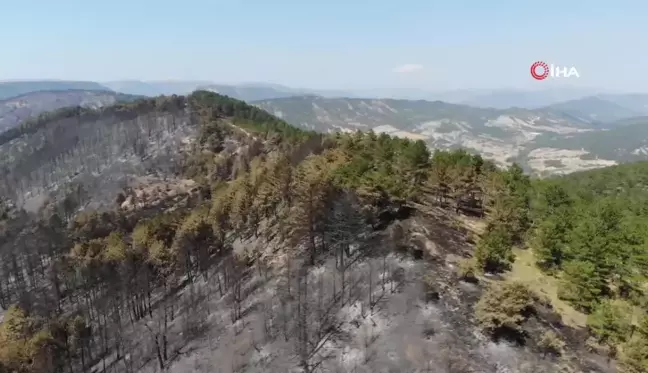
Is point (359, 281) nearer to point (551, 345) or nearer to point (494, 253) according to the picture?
point (494, 253)

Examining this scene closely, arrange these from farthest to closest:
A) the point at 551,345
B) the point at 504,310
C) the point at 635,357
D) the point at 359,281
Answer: the point at 359,281 < the point at 504,310 < the point at 551,345 < the point at 635,357

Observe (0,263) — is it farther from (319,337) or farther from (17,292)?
(319,337)

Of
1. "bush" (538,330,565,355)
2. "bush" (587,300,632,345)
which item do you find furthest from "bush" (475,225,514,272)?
"bush" (538,330,565,355)

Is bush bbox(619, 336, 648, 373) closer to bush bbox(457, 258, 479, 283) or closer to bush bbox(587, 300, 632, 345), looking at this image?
bush bbox(587, 300, 632, 345)

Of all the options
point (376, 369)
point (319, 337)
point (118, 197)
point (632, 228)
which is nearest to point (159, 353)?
point (319, 337)

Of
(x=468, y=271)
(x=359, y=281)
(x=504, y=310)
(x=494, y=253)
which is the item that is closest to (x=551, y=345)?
(x=504, y=310)
